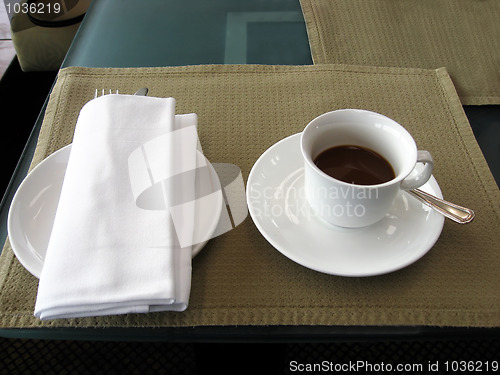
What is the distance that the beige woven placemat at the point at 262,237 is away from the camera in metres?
0.33

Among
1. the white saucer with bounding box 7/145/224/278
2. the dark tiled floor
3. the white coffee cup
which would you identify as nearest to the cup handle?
the white coffee cup

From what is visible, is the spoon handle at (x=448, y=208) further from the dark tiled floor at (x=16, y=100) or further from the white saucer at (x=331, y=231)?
the dark tiled floor at (x=16, y=100)

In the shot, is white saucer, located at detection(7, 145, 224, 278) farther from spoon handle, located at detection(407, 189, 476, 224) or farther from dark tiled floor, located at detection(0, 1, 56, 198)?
dark tiled floor, located at detection(0, 1, 56, 198)

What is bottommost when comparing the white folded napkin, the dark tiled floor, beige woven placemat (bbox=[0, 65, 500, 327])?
the dark tiled floor

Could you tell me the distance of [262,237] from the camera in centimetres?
38

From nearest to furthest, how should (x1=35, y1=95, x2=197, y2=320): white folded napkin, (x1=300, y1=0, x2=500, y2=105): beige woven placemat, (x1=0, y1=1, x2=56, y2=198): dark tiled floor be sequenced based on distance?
(x1=35, y1=95, x2=197, y2=320): white folded napkin → (x1=300, y1=0, x2=500, y2=105): beige woven placemat → (x1=0, y1=1, x2=56, y2=198): dark tiled floor

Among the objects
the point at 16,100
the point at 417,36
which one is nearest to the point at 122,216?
the point at 417,36

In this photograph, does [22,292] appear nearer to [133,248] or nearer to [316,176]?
[133,248]

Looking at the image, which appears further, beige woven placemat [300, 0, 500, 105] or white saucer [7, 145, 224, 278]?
beige woven placemat [300, 0, 500, 105]

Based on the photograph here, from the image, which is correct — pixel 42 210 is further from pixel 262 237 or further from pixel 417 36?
pixel 417 36

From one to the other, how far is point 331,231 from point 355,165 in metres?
0.06

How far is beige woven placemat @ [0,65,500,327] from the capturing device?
333 millimetres

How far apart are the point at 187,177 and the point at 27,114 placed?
0.92m

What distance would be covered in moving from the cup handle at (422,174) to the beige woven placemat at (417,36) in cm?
26
